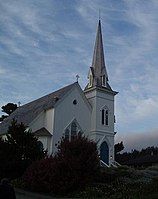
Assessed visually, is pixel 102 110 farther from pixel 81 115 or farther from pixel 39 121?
pixel 39 121

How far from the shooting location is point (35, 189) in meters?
23.0

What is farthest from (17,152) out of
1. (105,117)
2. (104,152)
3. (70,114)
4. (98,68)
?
(98,68)

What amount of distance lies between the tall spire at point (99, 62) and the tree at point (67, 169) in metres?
25.6

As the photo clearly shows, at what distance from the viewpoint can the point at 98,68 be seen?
51.2m

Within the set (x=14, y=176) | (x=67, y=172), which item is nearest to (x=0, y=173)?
(x=14, y=176)

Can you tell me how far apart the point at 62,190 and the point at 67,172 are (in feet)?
3.58

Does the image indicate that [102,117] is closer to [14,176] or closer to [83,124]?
[83,124]

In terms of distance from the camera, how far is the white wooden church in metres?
43.4

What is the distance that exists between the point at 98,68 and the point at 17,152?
1027 inches

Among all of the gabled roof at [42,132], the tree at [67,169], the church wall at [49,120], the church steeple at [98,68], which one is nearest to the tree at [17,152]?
the tree at [67,169]

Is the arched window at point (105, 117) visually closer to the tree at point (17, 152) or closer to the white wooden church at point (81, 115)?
the white wooden church at point (81, 115)

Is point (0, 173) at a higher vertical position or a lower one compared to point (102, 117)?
lower

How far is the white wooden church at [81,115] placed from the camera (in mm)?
43375

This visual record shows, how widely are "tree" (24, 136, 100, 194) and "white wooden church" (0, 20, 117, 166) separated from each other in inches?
705
